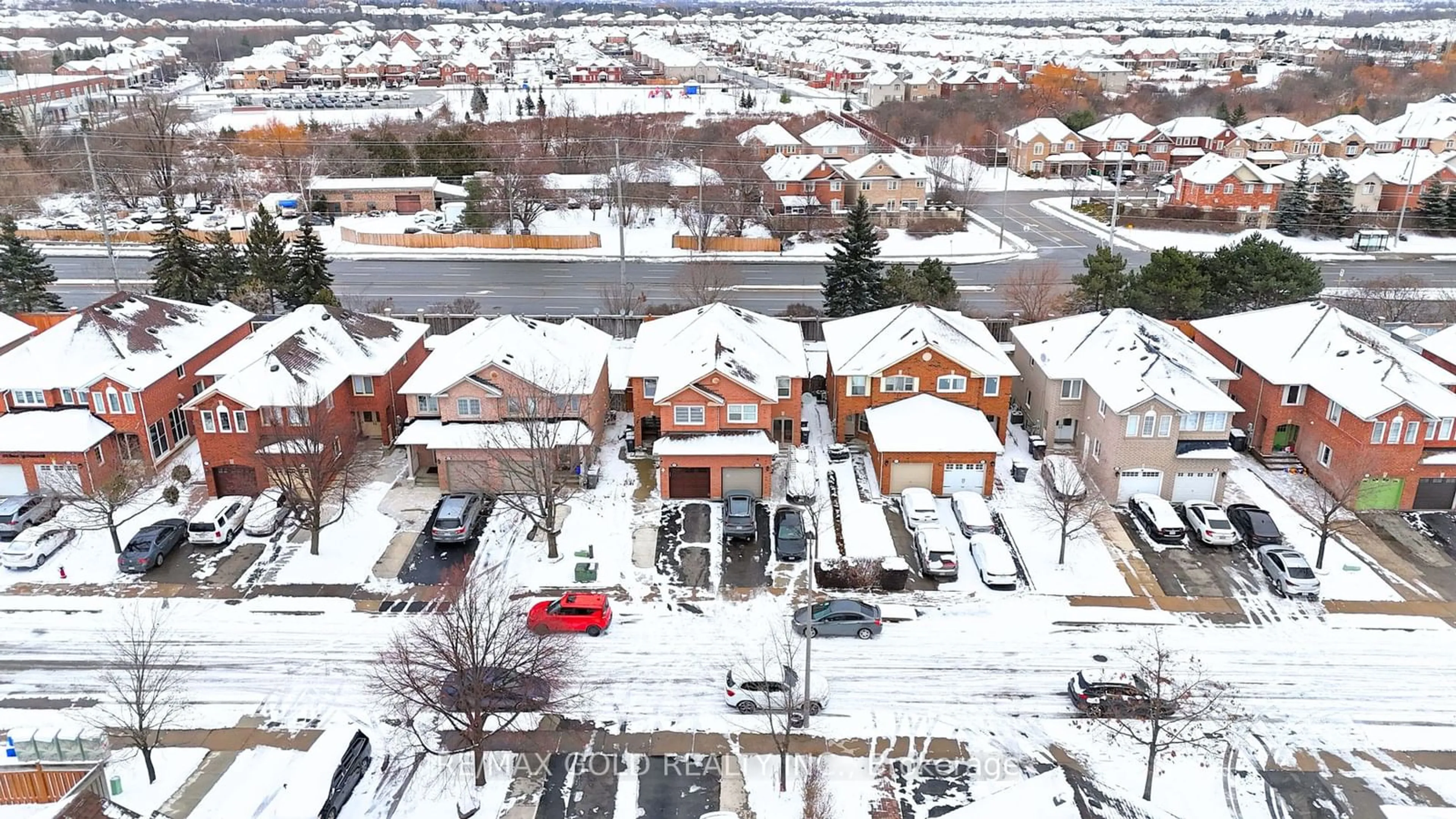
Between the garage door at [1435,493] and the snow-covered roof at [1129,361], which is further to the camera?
the snow-covered roof at [1129,361]

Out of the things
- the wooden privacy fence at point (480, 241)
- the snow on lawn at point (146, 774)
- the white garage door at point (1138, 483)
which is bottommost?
the snow on lawn at point (146, 774)

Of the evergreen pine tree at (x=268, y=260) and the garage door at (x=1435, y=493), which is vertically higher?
the evergreen pine tree at (x=268, y=260)

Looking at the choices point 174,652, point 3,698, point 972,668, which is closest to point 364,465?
point 174,652

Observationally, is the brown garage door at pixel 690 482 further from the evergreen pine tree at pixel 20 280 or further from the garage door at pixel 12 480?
the evergreen pine tree at pixel 20 280

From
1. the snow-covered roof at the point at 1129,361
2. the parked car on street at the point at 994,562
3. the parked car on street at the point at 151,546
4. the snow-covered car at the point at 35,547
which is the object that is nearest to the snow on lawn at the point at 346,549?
the parked car on street at the point at 151,546

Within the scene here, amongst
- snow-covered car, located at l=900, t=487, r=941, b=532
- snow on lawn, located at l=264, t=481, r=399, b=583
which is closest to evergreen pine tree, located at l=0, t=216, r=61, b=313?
snow on lawn, located at l=264, t=481, r=399, b=583

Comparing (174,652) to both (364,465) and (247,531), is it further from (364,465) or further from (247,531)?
(364,465)
